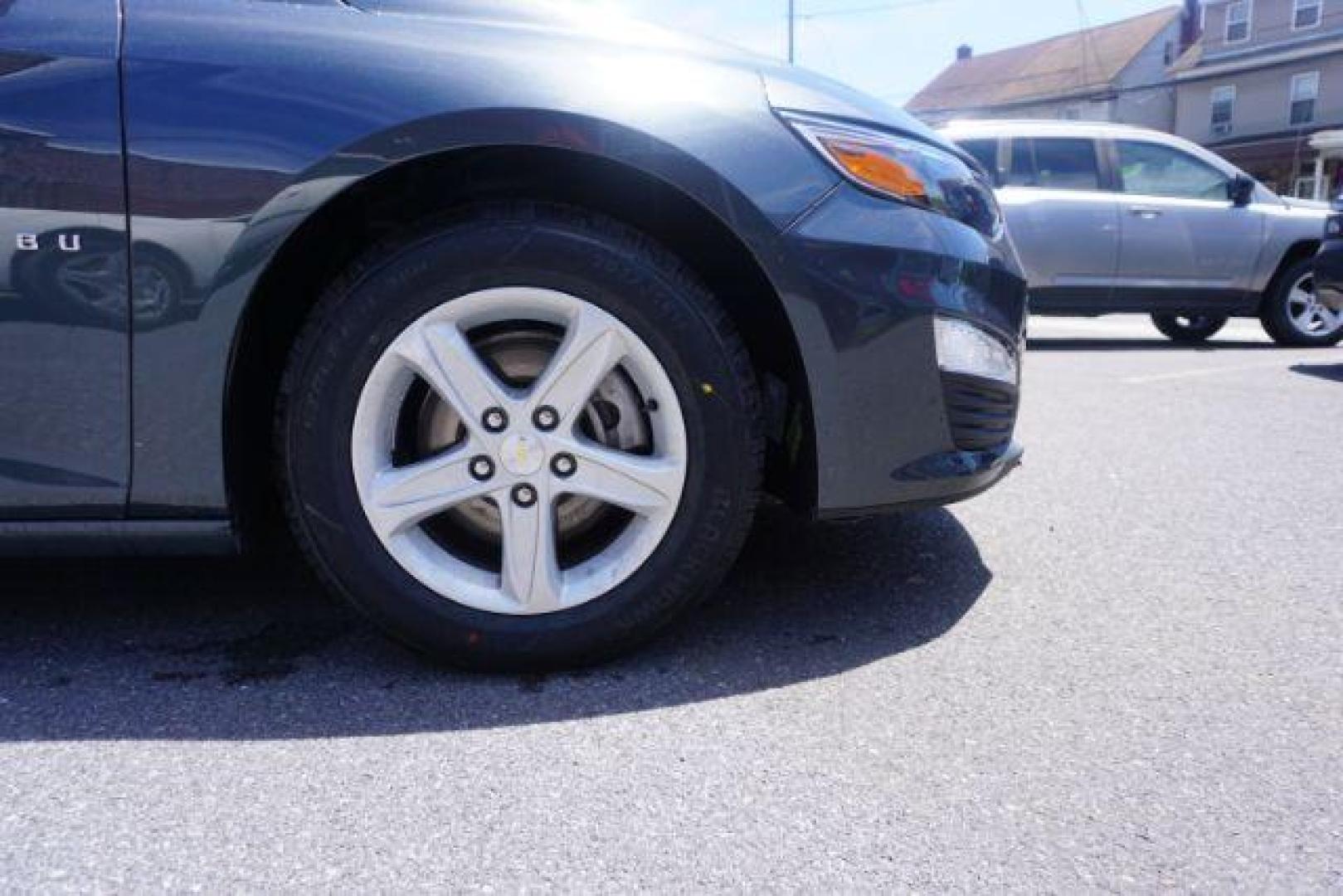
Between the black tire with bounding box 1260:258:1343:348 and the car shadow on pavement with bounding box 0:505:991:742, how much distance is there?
262 inches

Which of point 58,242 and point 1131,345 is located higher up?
point 58,242

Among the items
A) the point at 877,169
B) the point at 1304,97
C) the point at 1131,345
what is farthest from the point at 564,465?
the point at 1304,97

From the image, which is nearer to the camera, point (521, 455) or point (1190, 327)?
point (521, 455)

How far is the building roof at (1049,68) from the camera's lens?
123 ft

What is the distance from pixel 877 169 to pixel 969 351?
1.34ft

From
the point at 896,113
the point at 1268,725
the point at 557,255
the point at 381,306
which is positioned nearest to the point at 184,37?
the point at 381,306

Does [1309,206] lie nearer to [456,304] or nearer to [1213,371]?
[1213,371]

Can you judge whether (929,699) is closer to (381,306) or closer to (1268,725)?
(1268,725)

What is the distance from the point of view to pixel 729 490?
2.02 metres

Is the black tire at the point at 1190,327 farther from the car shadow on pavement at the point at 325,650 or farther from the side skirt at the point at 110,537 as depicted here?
the side skirt at the point at 110,537

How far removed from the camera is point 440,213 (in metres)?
2.00

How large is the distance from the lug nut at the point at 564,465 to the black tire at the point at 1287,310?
783 cm

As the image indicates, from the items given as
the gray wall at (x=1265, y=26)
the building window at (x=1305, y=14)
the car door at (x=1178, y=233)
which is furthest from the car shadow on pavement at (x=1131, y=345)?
the building window at (x=1305, y=14)

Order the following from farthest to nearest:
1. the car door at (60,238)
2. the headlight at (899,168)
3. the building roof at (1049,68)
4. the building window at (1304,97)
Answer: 1. the building roof at (1049,68)
2. the building window at (1304,97)
3. the headlight at (899,168)
4. the car door at (60,238)
